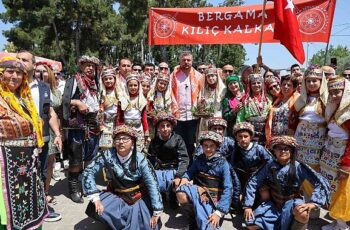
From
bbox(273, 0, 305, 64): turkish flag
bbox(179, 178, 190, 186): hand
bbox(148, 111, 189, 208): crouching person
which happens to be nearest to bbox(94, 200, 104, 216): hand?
bbox(179, 178, 190, 186): hand

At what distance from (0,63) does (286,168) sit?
296 cm

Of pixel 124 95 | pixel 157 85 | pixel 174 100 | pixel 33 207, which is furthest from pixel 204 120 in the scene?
pixel 33 207

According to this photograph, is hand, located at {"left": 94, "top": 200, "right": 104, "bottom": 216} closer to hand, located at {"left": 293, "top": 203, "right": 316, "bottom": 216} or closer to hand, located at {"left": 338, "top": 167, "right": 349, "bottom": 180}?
hand, located at {"left": 293, "top": 203, "right": 316, "bottom": 216}

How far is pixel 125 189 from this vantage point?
11.7ft

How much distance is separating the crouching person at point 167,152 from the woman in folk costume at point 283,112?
1.18 m

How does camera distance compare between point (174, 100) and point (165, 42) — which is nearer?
point (174, 100)

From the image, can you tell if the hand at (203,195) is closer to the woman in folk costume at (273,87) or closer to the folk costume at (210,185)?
the folk costume at (210,185)

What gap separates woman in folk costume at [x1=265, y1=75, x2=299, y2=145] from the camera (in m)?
4.22

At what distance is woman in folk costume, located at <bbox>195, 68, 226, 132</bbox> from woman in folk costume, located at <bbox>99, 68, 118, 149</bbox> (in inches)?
50.5

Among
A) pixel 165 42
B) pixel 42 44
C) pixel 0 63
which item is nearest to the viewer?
pixel 0 63

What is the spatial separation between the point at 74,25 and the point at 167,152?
22216 mm

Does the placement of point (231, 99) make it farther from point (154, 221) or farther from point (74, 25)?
point (74, 25)

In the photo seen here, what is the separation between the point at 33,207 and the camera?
274cm

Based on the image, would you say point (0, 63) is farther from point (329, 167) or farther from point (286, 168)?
point (329, 167)
